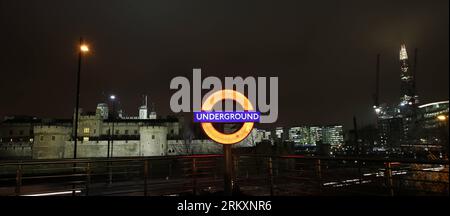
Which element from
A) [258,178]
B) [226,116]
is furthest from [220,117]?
[258,178]

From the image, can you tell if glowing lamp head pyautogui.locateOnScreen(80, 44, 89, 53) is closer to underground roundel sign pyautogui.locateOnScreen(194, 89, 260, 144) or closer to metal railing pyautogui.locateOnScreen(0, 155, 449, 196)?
metal railing pyautogui.locateOnScreen(0, 155, 449, 196)

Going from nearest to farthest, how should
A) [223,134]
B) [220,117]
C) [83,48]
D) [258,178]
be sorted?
[220,117]
[223,134]
[258,178]
[83,48]

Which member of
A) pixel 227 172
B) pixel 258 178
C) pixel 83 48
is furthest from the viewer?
pixel 83 48

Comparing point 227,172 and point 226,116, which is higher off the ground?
point 226,116

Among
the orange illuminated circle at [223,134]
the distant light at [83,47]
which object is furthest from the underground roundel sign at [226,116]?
the distant light at [83,47]

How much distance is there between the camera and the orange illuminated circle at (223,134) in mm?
6754

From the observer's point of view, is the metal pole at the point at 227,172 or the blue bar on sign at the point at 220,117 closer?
the blue bar on sign at the point at 220,117

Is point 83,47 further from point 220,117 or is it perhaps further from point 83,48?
point 220,117

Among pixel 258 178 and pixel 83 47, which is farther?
pixel 83 47

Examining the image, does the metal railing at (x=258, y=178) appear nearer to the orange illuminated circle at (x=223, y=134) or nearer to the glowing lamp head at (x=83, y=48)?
the orange illuminated circle at (x=223, y=134)

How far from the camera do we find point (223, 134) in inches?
269

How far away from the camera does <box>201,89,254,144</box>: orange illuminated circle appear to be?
22.2 ft
